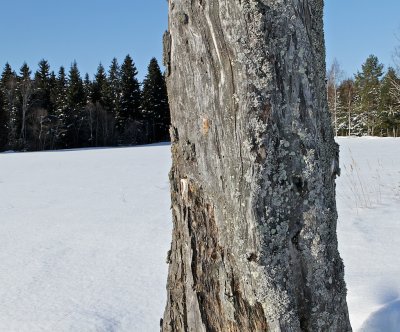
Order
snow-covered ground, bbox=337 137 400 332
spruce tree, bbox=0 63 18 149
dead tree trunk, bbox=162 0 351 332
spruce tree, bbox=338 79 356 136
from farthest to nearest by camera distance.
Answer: spruce tree, bbox=338 79 356 136, spruce tree, bbox=0 63 18 149, snow-covered ground, bbox=337 137 400 332, dead tree trunk, bbox=162 0 351 332

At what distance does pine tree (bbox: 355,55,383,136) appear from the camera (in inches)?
1391

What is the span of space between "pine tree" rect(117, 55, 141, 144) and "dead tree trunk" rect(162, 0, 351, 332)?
35.7m

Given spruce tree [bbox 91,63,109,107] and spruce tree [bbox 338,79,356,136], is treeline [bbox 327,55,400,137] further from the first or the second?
spruce tree [bbox 91,63,109,107]

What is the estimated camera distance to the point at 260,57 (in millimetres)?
1310

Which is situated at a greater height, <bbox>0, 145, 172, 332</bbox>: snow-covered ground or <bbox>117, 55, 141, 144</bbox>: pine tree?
<bbox>117, 55, 141, 144</bbox>: pine tree

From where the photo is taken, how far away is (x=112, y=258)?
3447 millimetres

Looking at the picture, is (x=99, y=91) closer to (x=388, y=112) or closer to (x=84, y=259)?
(x=388, y=112)

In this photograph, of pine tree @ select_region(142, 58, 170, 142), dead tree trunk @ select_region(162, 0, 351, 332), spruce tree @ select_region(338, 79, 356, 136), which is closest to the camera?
dead tree trunk @ select_region(162, 0, 351, 332)

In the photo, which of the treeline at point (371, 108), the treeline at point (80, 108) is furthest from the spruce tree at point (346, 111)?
the treeline at point (80, 108)

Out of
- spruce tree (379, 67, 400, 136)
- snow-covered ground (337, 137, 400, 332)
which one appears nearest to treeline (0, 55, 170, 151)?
spruce tree (379, 67, 400, 136)

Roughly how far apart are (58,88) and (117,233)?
115ft

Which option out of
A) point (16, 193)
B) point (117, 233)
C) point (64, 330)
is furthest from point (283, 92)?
point (16, 193)

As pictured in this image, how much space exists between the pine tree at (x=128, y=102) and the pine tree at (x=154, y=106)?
0.71 m

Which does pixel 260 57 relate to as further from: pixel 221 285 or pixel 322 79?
pixel 221 285
